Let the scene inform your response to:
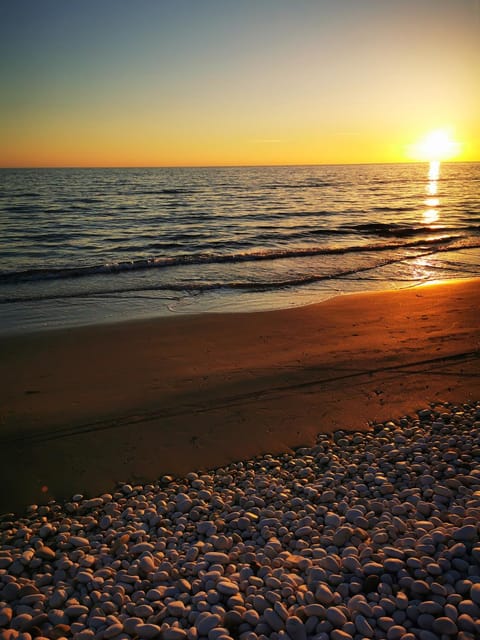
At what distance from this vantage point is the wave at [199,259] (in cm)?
1429

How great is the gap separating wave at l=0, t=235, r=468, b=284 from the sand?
19.4 ft

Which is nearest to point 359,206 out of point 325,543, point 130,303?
point 130,303

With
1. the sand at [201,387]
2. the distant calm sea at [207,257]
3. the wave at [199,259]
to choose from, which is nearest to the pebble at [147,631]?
the sand at [201,387]

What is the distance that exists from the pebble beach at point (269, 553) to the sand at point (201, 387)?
1.52 feet

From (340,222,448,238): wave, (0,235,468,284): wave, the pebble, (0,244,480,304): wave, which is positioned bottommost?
the pebble

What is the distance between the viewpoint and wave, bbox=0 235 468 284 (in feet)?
46.9

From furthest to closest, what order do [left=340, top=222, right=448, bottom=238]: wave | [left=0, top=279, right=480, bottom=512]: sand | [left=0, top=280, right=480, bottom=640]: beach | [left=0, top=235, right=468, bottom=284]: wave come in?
1. [left=340, top=222, right=448, bottom=238]: wave
2. [left=0, top=235, right=468, bottom=284]: wave
3. [left=0, top=279, right=480, bottom=512]: sand
4. [left=0, top=280, right=480, bottom=640]: beach

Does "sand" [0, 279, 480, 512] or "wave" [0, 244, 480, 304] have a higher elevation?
"wave" [0, 244, 480, 304]

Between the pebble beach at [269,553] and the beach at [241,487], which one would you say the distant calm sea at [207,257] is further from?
the pebble beach at [269,553]

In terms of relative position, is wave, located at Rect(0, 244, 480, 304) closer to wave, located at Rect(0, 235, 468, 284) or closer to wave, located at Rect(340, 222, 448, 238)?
wave, located at Rect(0, 235, 468, 284)

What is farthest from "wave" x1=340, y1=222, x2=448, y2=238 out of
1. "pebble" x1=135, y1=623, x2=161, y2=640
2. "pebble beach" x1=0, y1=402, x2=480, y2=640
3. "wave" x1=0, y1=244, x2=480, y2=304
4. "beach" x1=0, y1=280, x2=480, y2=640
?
"pebble" x1=135, y1=623, x2=161, y2=640

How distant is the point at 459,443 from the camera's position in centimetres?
492

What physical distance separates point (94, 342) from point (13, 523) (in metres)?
4.60

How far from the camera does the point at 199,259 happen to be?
55.2 ft
